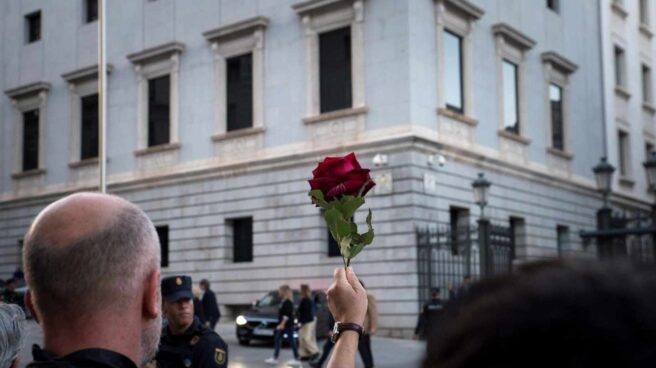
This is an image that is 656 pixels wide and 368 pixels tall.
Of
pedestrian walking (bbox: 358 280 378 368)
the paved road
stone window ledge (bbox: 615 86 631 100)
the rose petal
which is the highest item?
stone window ledge (bbox: 615 86 631 100)

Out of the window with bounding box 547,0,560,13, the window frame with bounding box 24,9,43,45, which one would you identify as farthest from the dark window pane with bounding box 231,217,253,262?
the window with bounding box 547,0,560,13

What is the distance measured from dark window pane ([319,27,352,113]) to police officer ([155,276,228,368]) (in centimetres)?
1989

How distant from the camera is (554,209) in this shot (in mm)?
31547

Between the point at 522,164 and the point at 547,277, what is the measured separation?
2924 cm

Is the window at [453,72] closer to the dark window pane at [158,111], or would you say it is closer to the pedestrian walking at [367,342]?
the dark window pane at [158,111]

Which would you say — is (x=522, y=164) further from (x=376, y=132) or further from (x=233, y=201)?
Result: (x=233, y=201)

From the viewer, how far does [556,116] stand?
32594mm

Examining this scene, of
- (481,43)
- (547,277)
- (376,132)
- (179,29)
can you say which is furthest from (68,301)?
(179,29)

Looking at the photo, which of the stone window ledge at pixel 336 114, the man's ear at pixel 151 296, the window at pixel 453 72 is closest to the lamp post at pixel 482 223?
the stone window ledge at pixel 336 114

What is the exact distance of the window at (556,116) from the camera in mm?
32219

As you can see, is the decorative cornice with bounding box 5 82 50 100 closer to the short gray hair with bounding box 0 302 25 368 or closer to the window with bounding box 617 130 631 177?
the window with bounding box 617 130 631 177

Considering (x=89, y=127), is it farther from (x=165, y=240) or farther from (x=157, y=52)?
(x=165, y=240)

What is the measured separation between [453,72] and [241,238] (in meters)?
8.22

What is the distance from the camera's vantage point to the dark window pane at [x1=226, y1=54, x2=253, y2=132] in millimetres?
28234
